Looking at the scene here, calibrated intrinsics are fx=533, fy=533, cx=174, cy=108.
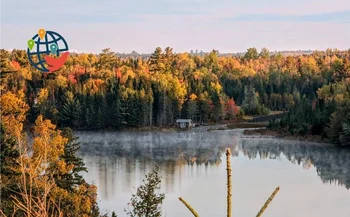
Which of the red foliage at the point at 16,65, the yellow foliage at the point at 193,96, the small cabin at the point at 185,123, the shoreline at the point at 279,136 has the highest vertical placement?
the red foliage at the point at 16,65

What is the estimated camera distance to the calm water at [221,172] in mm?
18625

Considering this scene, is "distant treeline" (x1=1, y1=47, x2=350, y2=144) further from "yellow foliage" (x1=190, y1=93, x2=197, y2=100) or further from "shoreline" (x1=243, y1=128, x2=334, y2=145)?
"shoreline" (x1=243, y1=128, x2=334, y2=145)

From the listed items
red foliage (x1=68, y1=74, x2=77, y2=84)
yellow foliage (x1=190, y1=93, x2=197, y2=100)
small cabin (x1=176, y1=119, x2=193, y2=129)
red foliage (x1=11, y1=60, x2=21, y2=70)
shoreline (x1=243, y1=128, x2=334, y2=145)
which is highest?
red foliage (x1=11, y1=60, x2=21, y2=70)

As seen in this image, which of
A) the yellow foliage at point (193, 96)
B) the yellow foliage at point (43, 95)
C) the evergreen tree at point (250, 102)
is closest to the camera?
the yellow foliage at point (43, 95)

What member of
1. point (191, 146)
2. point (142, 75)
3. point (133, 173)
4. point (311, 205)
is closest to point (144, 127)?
point (142, 75)

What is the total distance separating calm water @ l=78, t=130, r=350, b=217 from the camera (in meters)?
18.6

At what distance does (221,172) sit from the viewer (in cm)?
2516

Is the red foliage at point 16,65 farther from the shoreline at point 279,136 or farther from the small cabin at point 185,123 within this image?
the shoreline at point 279,136

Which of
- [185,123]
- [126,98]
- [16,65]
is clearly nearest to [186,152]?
[185,123]

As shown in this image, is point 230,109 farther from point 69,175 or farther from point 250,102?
point 69,175

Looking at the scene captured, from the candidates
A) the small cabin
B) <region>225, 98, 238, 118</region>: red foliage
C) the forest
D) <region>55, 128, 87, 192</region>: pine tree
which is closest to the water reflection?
the forest

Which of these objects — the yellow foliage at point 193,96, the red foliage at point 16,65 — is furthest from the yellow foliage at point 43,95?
the yellow foliage at point 193,96

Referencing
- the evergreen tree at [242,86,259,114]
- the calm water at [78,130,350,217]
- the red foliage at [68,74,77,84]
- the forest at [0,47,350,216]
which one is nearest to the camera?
the calm water at [78,130,350,217]

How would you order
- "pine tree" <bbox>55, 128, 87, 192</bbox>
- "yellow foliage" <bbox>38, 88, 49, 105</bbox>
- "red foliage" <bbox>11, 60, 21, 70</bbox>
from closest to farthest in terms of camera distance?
"pine tree" <bbox>55, 128, 87, 192</bbox> < "yellow foliage" <bbox>38, 88, 49, 105</bbox> < "red foliage" <bbox>11, 60, 21, 70</bbox>
